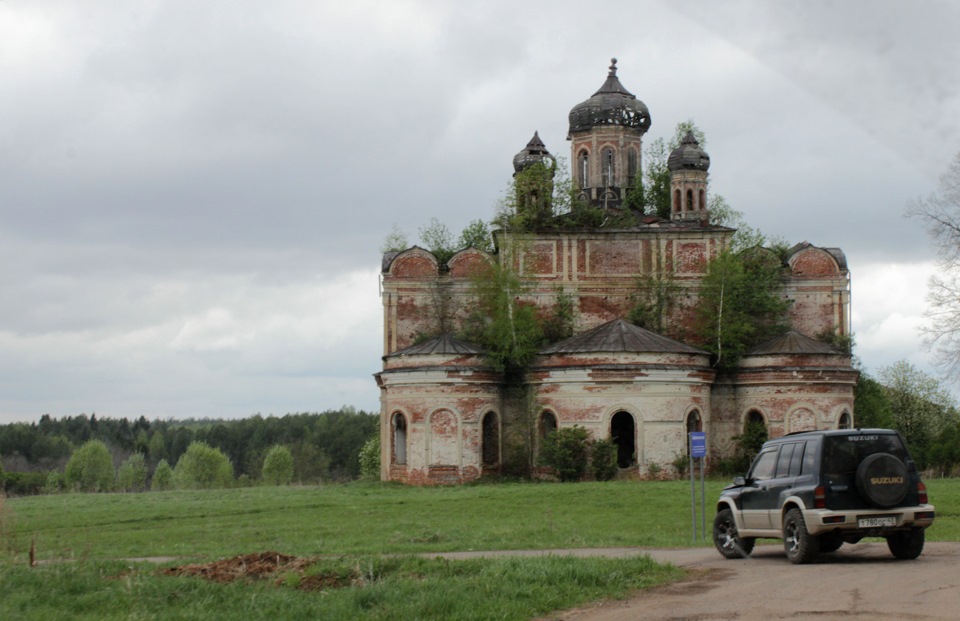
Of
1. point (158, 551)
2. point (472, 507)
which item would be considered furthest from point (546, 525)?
point (158, 551)

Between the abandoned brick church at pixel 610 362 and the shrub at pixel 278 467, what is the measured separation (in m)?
43.6

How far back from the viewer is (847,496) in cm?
1728

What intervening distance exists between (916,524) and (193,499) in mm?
26645

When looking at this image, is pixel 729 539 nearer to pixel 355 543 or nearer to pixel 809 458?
pixel 809 458

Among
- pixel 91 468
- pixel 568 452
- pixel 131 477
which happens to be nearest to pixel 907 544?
pixel 568 452

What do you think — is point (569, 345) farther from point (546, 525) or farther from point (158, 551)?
point (158, 551)

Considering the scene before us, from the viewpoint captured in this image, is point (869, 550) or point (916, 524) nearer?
point (916, 524)

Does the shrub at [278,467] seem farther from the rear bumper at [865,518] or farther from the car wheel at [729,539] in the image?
the rear bumper at [865,518]

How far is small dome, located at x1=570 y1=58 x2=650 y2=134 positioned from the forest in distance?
4908 centimetres

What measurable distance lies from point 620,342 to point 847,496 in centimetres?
2573

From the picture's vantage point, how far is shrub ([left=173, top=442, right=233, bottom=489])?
8956 cm

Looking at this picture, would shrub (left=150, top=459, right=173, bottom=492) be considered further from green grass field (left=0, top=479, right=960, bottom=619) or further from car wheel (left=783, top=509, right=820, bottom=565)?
car wheel (left=783, top=509, right=820, bottom=565)

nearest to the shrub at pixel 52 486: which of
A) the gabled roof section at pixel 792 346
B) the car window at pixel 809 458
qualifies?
the gabled roof section at pixel 792 346

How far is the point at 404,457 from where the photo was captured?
1838 inches
